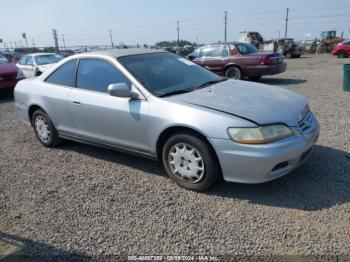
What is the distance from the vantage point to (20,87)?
5527mm

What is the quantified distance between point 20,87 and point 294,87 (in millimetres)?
8368

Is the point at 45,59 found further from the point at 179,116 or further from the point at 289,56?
the point at 289,56

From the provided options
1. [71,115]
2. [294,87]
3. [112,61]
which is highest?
[112,61]

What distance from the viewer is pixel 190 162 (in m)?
3.63

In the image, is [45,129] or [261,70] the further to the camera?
[261,70]

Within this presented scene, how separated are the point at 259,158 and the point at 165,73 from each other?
5.78 ft

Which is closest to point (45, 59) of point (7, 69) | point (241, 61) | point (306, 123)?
point (7, 69)

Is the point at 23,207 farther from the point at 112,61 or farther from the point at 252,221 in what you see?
the point at 252,221

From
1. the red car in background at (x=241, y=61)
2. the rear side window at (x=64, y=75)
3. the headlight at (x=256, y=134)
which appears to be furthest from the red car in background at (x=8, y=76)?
the headlight at (x=256, y=134)

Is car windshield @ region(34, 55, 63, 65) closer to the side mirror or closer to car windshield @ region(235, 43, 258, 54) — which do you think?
car windshield @ region(235, 43, 258, 54)

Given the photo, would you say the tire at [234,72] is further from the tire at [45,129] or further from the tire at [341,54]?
the tire at [341,54]

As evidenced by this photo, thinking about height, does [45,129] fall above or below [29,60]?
below

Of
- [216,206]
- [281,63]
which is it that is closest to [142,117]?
[216,206]

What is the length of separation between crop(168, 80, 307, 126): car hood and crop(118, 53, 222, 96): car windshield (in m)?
0.23
